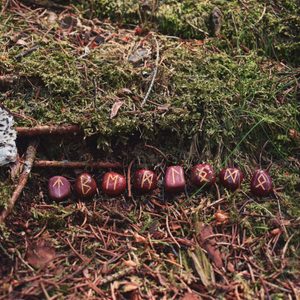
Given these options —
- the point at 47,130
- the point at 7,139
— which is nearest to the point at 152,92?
the point at 47,130

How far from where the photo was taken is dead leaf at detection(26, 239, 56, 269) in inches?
97.0

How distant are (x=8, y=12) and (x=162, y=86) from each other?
53.6 inches

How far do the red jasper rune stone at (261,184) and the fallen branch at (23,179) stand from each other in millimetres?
1343

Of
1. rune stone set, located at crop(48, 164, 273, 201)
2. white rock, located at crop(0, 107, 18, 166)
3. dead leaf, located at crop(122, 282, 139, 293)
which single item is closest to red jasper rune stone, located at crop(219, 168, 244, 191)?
rune stone set, located at crop(48, 164, 273, 201)

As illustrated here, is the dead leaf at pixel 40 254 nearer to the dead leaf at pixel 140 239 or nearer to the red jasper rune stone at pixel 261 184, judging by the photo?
the dead leaf at pixel 140 239

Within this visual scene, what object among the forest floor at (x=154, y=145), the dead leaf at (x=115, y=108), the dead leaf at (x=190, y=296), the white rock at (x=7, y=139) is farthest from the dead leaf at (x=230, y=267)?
the white rock at (x=7, y=139)

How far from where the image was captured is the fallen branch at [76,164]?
2871 millimetres

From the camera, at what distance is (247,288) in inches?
96.0

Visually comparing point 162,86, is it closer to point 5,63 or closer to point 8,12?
A: point 5,63

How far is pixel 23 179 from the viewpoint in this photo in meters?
2.74

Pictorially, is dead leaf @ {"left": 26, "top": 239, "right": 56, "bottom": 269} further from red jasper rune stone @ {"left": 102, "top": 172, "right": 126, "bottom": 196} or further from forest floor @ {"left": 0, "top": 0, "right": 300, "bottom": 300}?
red jasper rune stone @ {"left": 102, "top": 172, "right": 126, "bottom": 196}

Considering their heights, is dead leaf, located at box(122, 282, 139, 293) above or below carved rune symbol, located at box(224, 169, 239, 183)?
below

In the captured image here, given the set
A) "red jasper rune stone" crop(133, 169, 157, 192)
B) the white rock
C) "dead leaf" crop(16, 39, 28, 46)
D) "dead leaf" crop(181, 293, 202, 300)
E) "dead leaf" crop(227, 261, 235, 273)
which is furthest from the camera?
"dead leaf" crop(16, 39, 28, 46)

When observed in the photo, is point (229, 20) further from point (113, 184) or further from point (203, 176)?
point (113, 184)
